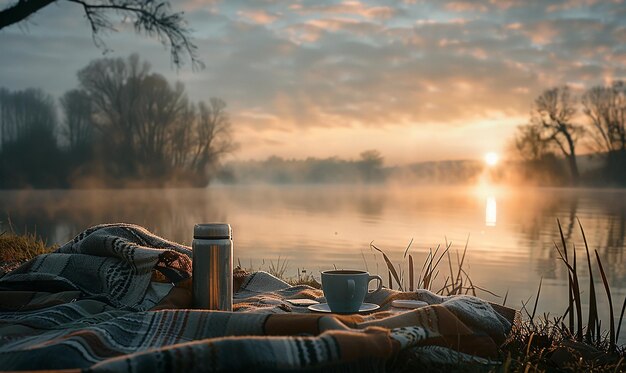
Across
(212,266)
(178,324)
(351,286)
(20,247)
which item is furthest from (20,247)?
(351,286)

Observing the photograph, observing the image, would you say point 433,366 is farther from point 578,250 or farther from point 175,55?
point 578,250

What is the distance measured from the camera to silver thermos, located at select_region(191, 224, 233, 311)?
224 cm

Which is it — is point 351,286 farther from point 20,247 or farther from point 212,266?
point 20,247

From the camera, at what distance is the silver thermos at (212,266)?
2.24m

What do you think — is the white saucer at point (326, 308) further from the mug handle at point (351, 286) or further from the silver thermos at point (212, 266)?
the silver thermos at point (212, 266)

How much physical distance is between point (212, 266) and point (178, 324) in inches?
13.1

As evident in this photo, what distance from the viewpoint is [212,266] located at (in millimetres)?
2250

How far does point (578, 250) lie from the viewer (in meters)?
12.3

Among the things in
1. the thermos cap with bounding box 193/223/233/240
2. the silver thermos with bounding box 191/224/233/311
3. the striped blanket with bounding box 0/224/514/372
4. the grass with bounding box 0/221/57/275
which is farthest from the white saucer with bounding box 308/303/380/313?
the grass with bounding box 0/221/57/275

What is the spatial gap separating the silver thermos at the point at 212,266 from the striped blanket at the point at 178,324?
0.09 meters

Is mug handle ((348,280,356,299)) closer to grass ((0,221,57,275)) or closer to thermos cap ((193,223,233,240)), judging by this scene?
thermos cap ((193,223,233,240))

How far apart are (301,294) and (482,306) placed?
31.7 inches

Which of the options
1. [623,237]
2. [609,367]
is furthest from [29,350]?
[623,237]

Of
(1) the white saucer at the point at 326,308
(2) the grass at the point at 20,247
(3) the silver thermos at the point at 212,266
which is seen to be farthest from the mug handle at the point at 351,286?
(2) the grass at the point at 20,247
